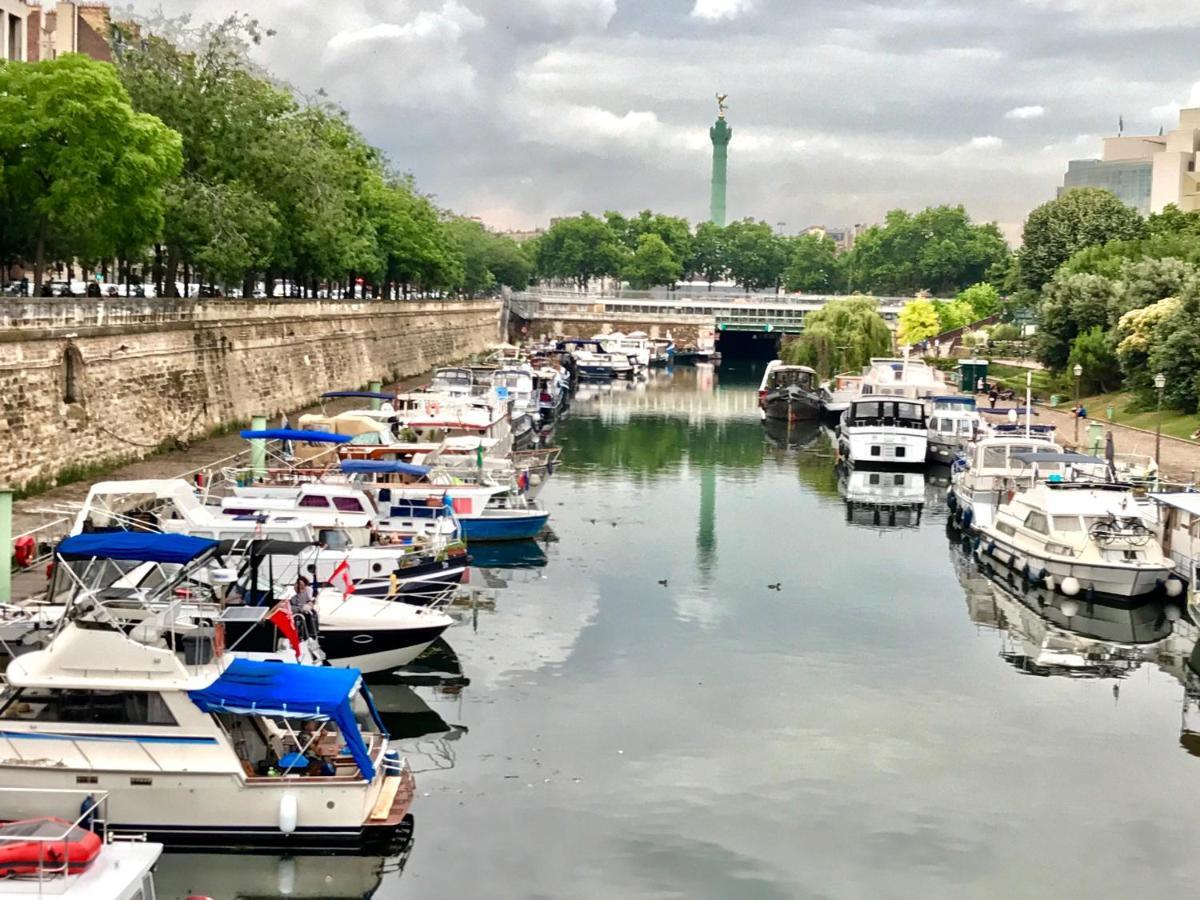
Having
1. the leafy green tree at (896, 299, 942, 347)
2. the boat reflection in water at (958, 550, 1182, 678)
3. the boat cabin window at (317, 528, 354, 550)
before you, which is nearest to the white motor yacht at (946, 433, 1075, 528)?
the boat reflection in water at (958, 550, 1182, 678)

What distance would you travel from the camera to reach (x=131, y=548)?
21672 millimetres

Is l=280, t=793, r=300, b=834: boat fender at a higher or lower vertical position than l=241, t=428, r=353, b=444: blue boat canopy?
lower

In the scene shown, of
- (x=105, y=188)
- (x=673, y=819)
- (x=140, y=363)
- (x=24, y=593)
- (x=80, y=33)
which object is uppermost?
(x=80, y=33)

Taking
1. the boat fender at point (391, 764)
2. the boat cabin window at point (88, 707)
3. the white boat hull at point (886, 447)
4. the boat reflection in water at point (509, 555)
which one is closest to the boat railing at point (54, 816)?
the boat cabin window at point (88, 707)

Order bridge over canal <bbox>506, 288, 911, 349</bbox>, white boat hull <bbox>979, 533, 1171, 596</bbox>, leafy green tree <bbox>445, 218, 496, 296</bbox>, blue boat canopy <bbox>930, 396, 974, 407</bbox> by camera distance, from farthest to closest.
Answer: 1. leafy green tree <bbox>445, 218, 496, 296</bbox>
2. bridge over canal <bbox>506, 288, 911, 349</bbox>
3. blue boat canopy <bbox>930, 396, 974, 407</bbox>
4. white boat hull <bbox>979, 533, 1171, 596</bbox>

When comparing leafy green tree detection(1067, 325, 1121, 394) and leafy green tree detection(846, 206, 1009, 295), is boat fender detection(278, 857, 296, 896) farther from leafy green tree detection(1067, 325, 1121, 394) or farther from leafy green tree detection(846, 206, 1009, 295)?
leafy green tree detection(846, 206, 1009, 295)

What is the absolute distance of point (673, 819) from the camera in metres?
22.5

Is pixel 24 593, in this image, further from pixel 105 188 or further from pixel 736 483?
pixel 736 483

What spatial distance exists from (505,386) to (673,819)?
53.5m

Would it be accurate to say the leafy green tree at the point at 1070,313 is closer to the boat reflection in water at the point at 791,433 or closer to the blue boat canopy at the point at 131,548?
the boat reflection in water at the point at 791,433

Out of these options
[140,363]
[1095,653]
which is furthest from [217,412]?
[1095,653]

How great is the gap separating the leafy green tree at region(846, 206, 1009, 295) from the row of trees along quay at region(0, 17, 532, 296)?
10475cm

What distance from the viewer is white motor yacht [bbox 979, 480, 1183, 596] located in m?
36.6

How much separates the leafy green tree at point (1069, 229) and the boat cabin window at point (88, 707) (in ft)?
321
